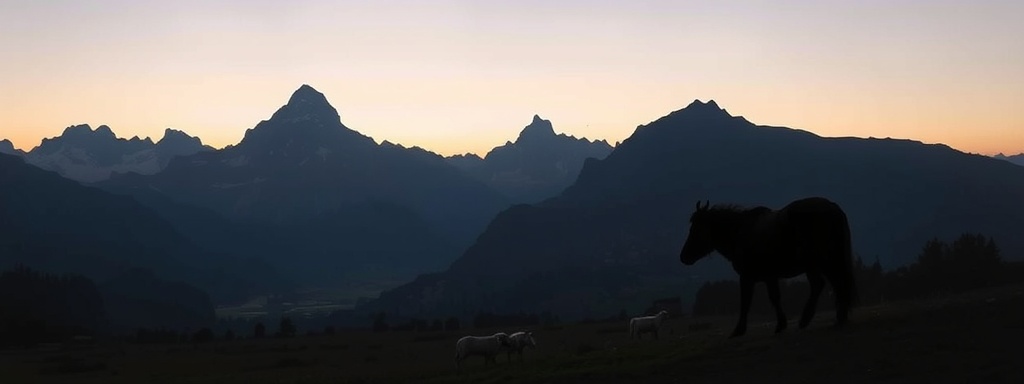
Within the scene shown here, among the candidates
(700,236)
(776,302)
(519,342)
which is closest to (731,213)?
(700,236)

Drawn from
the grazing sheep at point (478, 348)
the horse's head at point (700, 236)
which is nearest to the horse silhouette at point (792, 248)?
the horse's head at point (700, 236)

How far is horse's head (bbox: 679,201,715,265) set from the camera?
25422 millimetres

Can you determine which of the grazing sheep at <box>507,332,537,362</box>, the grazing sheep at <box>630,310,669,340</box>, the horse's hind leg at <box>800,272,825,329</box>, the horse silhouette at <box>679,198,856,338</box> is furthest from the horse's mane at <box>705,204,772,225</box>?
the grazing sheep at <box>630,310,669,340</box>

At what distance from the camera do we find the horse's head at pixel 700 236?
2542 cm

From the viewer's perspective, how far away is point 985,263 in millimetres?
78688

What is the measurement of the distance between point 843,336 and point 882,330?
42.2 inches

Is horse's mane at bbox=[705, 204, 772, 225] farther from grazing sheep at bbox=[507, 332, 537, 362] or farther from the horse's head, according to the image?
grazing sheep at bbox=[507, 332, 537, 362]

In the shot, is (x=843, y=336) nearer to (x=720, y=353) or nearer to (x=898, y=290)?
(x=720, y=353)

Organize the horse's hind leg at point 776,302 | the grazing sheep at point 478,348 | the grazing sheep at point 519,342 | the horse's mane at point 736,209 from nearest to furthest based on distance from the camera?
the horse's hind leg at point 776,302, the horse's mane at point 736,209, the grazing sheep at point 478,348, the grazing sheep at point 519,342

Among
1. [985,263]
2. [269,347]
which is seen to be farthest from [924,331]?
[269,347]

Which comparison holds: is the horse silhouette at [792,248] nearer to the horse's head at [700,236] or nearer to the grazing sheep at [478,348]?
the horse's head at [700,236]

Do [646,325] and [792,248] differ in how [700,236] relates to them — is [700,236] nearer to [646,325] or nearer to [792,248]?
[792,248]

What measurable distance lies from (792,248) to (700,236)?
3.48 m

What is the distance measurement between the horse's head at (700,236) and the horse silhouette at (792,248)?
12.4 inches
